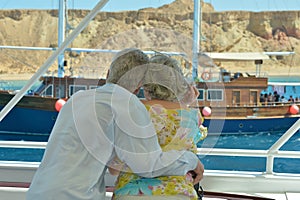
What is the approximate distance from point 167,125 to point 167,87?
0.28 feet

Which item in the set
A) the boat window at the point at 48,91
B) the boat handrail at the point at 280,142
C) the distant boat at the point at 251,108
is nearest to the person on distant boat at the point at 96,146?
the boat handrail at the point at 280,142

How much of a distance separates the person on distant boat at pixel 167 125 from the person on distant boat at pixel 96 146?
39mm

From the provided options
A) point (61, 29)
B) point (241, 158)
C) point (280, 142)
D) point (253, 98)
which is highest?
point (61, 29)

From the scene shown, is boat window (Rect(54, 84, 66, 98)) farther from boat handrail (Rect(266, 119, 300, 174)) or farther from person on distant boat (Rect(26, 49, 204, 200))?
person on distant boat (Rect(26, 49, 204, 200))

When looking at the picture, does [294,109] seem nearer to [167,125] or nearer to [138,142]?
[167,125]

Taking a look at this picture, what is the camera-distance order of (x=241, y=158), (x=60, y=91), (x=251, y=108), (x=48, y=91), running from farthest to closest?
(x=48, y=91)
(x=251, y=108)
(x=60, y=91)
(x=241, y=158)

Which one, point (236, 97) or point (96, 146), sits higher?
point (96, 146)

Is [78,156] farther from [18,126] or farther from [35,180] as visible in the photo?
[18,126]

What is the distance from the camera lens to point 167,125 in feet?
3.80

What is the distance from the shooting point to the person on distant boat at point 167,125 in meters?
1.11

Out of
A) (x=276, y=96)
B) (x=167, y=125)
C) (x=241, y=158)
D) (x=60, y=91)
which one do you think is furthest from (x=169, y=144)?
(x=276, y=96)

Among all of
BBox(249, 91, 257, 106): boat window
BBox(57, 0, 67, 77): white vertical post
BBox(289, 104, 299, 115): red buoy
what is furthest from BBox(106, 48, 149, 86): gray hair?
BBox(289, 104, 299, 115): red buoy

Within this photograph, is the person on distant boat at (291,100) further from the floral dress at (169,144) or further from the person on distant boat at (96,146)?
the person on distant boat at (96,146)

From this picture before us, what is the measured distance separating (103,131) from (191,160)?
0.21m
